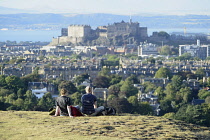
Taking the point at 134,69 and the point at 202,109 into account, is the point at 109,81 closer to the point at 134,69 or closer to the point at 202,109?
the point at 134,69

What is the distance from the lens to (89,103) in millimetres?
16094

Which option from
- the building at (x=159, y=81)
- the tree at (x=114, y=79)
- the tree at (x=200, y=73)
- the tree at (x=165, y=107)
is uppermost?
the tree at (x=165, y=107)

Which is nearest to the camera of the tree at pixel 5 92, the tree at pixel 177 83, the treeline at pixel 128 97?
the treeline at pixel 128 97

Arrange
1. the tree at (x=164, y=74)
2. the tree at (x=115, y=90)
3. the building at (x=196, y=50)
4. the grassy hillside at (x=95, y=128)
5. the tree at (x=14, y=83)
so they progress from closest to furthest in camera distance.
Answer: the grassy hillside at (x=95, y=128) < the tree at (x=14, y=83) < the tree at (x=115, y=90) < the tree at (x=164, y=74) < the building at (x=196, y=50)

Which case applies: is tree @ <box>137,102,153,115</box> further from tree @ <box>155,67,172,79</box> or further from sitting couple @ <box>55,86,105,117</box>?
tree @ <box>155,67,172,79</box>

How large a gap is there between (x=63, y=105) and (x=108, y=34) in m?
133

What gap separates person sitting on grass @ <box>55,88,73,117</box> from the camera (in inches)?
625

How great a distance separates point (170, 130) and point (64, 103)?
2434mm

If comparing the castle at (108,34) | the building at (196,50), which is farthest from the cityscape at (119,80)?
the building at (196,50)

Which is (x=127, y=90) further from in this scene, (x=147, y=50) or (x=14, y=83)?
(x=147, y=50)

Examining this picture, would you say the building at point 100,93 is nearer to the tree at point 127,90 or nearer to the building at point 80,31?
the tree at point 127,90

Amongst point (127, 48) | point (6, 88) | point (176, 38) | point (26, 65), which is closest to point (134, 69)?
point (26, 65)

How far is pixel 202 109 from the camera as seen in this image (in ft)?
109

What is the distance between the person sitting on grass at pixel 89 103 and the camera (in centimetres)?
1606
